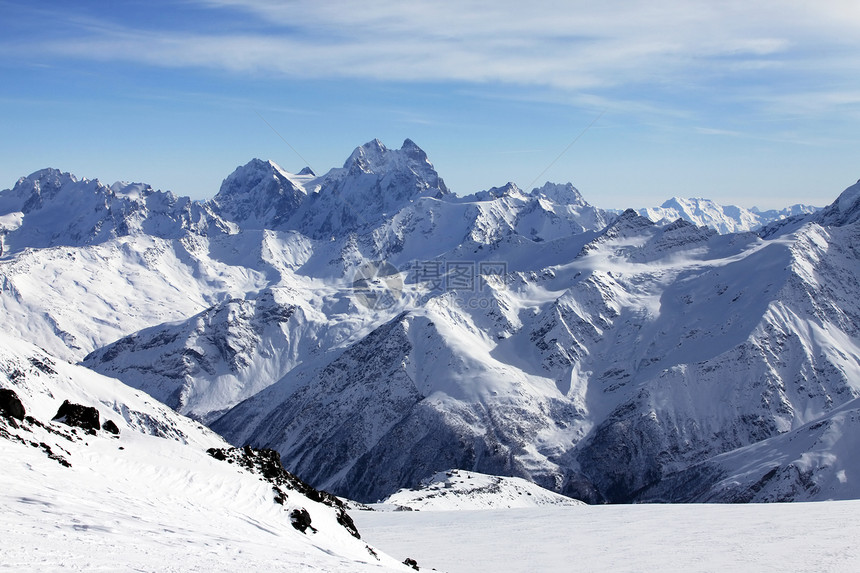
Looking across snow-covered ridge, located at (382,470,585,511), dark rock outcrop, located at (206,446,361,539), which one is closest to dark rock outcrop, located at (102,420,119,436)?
dark rock outcrop, located at (206,446,361,539)

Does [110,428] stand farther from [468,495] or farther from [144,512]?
[468,495]

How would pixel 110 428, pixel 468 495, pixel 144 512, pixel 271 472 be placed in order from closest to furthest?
1. pixel 144 512
2. pixel 110 428
3. pixel 271 472
4. pixel 468 495

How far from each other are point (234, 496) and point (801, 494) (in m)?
173

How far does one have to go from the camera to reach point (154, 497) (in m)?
46.8

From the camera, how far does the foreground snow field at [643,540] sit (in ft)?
178

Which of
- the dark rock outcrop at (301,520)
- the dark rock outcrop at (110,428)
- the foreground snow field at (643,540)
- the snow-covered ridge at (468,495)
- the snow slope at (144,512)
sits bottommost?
the snow-covered ridge at (468,495)

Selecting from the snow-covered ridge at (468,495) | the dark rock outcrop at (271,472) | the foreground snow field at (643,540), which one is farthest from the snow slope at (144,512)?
the snow-covered ridge at (468,495)

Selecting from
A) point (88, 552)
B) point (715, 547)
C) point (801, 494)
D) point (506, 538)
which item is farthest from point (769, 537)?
point (801, 494)

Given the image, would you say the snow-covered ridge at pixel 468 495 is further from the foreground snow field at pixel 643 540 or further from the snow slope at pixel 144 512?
the snow slope at pixel 144 512

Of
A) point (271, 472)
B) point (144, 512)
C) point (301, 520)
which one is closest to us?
point (144, 512)

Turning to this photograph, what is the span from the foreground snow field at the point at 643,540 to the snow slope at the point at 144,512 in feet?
40.0

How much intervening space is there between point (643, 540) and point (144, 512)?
4007 cm

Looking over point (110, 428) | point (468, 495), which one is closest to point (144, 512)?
point (110, 428)

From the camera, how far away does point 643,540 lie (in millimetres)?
64062
